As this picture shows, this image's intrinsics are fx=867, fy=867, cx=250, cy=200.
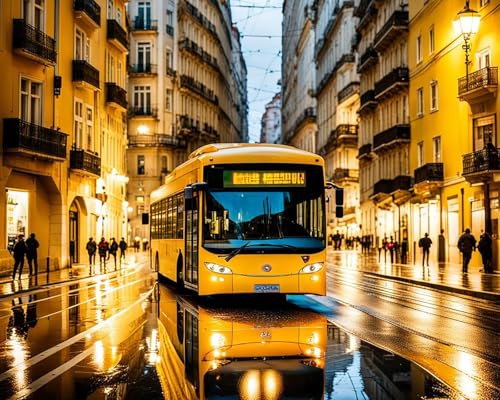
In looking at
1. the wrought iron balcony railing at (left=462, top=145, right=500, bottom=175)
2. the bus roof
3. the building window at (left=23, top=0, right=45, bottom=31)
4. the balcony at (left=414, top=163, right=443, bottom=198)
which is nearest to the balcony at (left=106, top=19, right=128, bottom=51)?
the building window at (left=23, top=0, right=45, bottom=31)

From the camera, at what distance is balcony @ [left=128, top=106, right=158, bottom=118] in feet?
283

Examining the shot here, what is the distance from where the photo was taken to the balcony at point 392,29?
A: 57.9m

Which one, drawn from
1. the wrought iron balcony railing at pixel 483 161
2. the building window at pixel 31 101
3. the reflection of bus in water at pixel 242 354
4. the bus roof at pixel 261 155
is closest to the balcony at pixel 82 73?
the building window at pixel 31 101

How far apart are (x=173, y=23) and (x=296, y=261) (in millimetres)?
74414

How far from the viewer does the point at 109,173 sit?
56.9 metres

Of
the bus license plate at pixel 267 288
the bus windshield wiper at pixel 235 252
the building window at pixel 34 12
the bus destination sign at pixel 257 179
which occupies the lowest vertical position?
the bus license plate at pixel 267 288

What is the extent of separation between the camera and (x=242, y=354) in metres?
11.3

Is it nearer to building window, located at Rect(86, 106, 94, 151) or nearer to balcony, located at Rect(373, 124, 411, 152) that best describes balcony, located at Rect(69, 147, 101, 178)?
building window, located at Rect(86, 106, 94, 151)

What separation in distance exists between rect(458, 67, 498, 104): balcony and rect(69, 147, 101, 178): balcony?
1918 centimetres

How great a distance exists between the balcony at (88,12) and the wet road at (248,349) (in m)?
26.8

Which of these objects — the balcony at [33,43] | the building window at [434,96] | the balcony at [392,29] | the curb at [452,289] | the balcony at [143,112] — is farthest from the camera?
the balcony at [143,112]

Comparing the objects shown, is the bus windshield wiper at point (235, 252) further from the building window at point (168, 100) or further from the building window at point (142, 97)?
the building window at point (168, 100)

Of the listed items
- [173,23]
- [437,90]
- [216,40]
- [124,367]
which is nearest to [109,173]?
[437,90]

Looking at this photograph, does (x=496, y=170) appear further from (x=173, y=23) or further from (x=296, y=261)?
Answer: (x=173, y=23)
